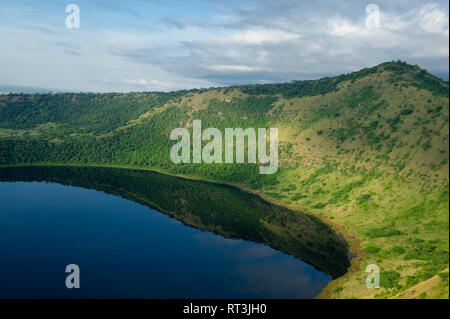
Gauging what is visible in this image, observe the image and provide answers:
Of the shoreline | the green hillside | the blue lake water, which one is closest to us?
the blue lake water

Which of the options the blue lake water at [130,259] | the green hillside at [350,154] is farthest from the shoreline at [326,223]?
the blue lake water at [130,259]

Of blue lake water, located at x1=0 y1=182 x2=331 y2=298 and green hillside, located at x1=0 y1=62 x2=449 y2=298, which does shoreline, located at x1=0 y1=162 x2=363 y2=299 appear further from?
blue lake water, located at x1=0 y1=182 x2=331 y2=298

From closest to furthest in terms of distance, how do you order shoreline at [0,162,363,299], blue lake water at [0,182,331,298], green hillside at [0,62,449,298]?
1. blue lake water at [0,182,331,298]
2. shoreline at [0,162,363,299]
3. green hillside at [0,62,449,298]

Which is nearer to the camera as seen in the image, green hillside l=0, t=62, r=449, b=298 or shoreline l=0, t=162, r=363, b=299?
shoreline l=0, t=162, r=363, b=299

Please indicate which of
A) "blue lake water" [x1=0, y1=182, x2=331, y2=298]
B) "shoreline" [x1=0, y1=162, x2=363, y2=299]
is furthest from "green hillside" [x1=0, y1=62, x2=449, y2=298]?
"blue lake water" [x1=0, y1=182, x2=331, y2=298]

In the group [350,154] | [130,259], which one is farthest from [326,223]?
[130,259]

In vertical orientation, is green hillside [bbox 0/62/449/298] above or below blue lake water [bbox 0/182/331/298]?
A: above

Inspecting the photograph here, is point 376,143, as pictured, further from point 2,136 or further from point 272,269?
point 2,136
